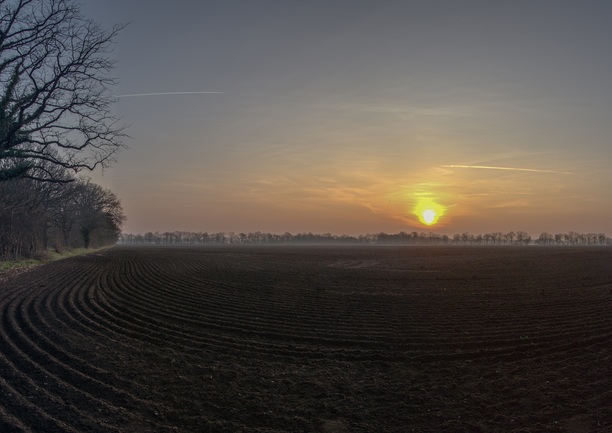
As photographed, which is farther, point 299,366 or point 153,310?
point 153,310

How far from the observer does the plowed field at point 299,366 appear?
21.1 feet

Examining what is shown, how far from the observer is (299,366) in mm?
9109

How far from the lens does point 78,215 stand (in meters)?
71.1

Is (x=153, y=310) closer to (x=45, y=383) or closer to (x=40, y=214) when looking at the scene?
(x=45, y=383)

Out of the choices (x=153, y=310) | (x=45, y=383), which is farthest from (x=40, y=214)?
(x=45, y=383)

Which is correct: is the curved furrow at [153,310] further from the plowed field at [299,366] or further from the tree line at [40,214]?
the tree line at [40,214]

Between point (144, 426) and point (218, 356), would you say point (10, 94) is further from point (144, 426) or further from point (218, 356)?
point (144, 426)

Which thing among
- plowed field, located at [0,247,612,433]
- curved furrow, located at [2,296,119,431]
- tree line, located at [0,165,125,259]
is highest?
tree line, located at [0,165,125,259]

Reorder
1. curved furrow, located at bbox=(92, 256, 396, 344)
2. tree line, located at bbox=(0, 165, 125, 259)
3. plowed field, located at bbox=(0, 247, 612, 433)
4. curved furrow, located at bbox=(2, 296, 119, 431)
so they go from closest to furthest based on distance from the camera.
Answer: curved furrow, located at bbox=(2, 296, 119, 431) → plowed field, located at bbox=(0, 247, 612, 433) → curved furrow, located at bbox=(92, 256, 396, 344) → tree line, located at bbox=(0, 165, 125, 259)

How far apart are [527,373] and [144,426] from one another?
7027 mm

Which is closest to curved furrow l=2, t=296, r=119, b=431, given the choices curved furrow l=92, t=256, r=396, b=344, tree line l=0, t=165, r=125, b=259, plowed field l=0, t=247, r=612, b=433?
plowed field l=0, t=247, r=612, b=433

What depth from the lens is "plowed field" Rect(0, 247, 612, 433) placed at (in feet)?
21.1

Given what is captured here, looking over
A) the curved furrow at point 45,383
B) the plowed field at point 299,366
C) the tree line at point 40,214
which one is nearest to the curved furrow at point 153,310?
the plowed field at point 299,366

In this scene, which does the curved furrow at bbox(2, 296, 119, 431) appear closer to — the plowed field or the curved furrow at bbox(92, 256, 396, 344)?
the plowed field
